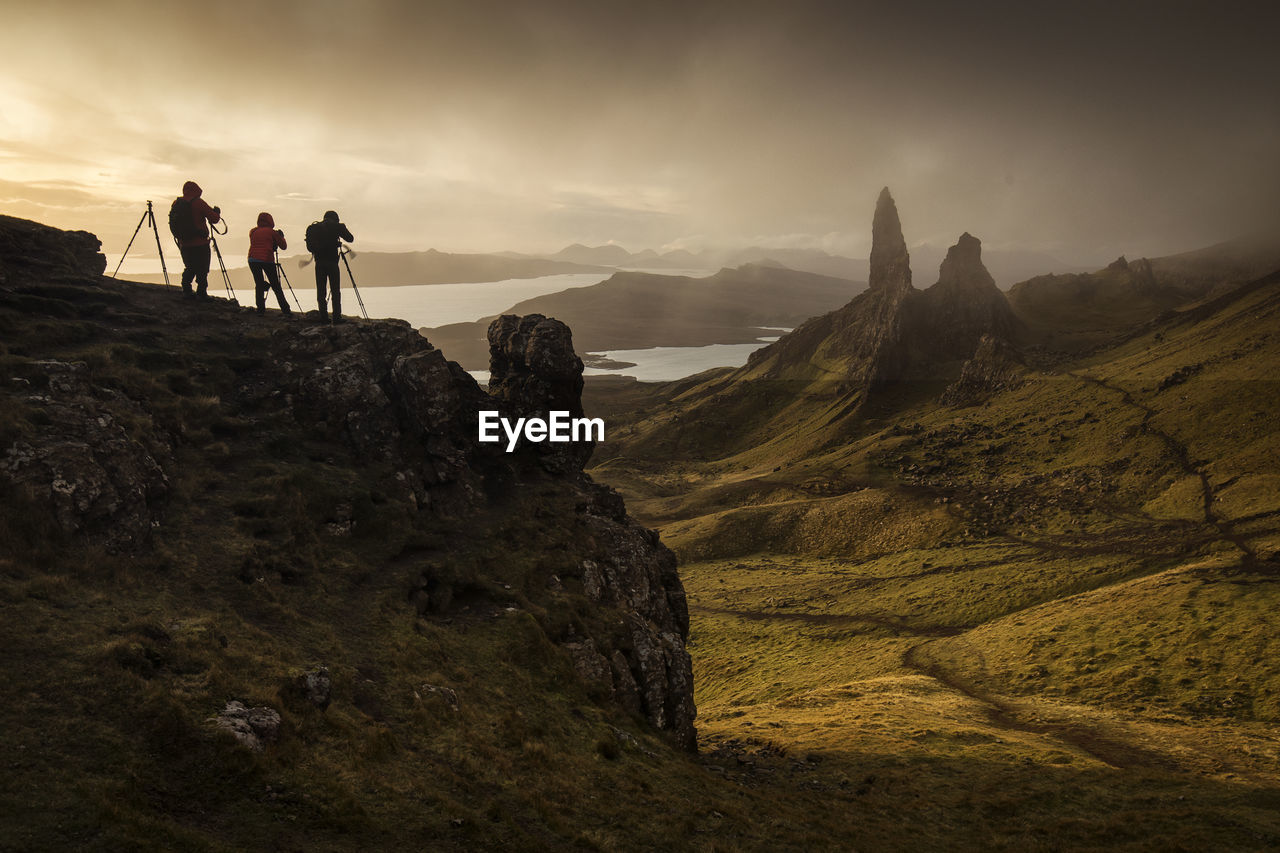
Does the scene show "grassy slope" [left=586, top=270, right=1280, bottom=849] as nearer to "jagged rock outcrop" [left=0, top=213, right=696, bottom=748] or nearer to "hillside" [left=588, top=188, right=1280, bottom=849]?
"hillside" [left=588, top=188, right=1280, bottom=849]

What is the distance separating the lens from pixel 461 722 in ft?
82.6

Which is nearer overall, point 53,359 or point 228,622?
point 228,622

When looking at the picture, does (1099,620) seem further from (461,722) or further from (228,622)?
(228,622)

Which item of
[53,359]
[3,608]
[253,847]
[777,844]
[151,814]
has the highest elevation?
[53,359]

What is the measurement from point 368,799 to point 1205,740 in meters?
60.3

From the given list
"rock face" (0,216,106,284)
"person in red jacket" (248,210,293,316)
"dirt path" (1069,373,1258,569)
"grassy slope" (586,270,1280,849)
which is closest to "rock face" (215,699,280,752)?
"person in red jacket" (248,210,293,316)

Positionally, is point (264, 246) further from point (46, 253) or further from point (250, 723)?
point (250, 723)

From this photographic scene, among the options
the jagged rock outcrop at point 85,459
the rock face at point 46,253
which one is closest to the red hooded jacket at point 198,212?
the rock face at point 46,253

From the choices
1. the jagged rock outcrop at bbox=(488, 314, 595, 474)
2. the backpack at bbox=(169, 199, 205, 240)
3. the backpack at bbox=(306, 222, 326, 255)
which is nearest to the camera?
the backpack at bbox=(169, 199, 205, 240)

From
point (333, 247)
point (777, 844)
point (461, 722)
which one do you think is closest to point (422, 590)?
point (461, 722)

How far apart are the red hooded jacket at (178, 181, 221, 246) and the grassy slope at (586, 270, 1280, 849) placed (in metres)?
49.5

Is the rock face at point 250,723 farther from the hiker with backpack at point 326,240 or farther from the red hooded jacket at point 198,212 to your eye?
the red hooded jacket at point 198,212

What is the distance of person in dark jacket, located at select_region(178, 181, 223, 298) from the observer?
3878cm

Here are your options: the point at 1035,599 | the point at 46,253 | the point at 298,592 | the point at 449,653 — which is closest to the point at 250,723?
the point at 298,592
